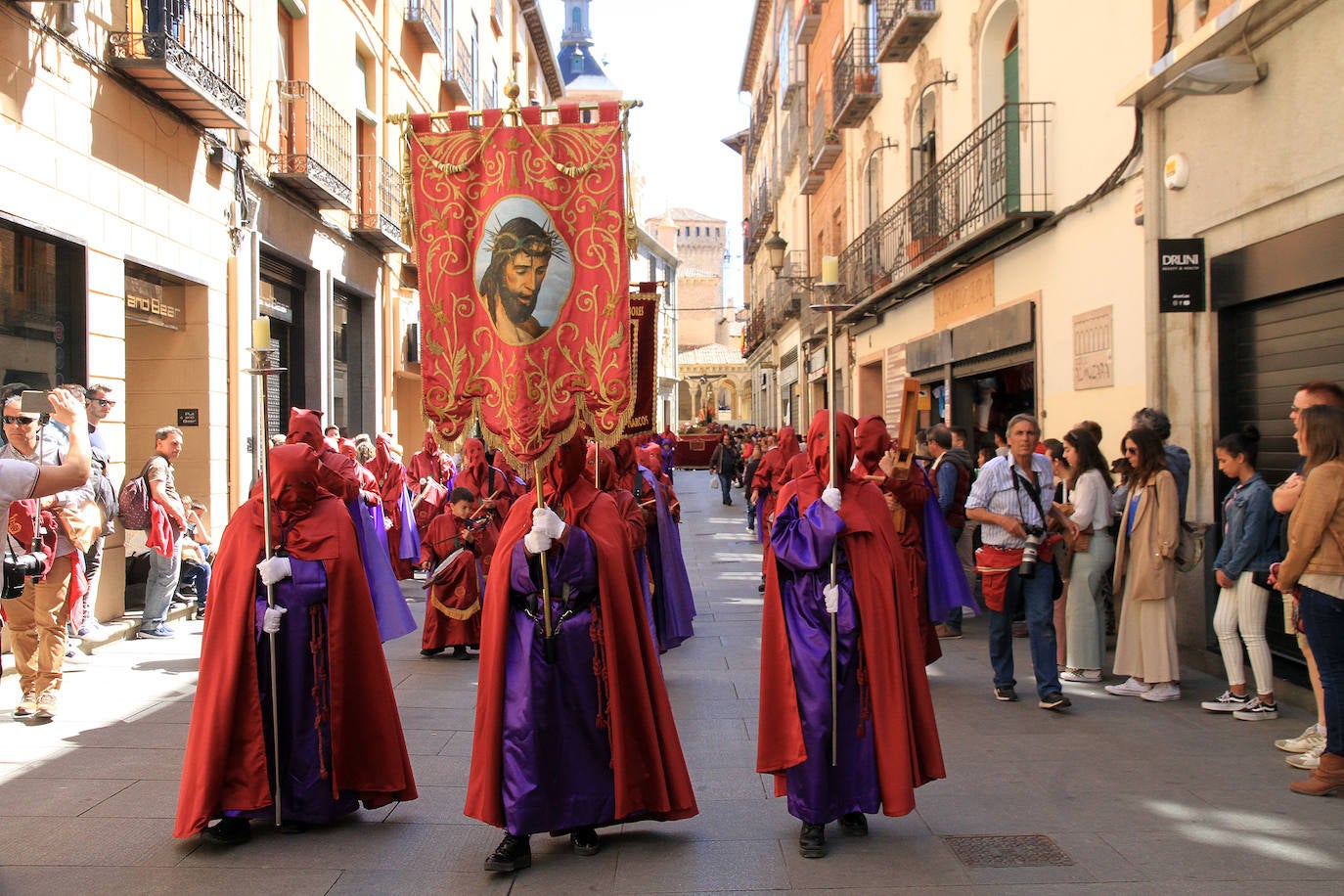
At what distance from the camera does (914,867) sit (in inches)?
173

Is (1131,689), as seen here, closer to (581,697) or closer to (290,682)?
(581,697)

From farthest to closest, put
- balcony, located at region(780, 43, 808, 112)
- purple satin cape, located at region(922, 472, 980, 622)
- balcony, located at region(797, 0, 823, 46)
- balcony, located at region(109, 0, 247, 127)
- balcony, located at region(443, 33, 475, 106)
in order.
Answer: balcony, located at region(780, 43, 808, 112)
balcony, located at region(797, 0, 823, 46)
balcony, located at region(443, 33, 475, 106)
balcony, located at region(109, 0, 247, 127)
purple satin cape, located at region(922, 472, 980, 622)

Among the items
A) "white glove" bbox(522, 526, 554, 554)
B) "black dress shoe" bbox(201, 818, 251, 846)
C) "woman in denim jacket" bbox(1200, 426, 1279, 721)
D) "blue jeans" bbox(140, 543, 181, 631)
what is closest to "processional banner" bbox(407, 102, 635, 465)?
"white glove" bbox(522, 526, 554, 554)

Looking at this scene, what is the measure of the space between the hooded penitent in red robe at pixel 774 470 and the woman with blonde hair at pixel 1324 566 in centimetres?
395

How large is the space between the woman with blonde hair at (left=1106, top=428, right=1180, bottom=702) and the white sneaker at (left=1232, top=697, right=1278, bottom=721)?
53 centimetres

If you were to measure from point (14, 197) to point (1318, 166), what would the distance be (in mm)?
8725

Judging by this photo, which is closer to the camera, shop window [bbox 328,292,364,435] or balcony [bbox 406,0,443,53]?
shop window [bbox 328,292,364,435]

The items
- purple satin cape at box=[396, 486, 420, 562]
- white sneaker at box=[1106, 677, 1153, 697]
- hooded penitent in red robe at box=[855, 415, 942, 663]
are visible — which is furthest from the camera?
purple satin cape at box=[396, 486, 420, 562]

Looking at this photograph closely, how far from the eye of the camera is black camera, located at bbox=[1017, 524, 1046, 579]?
22.7ft

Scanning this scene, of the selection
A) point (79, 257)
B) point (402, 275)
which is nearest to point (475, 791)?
point (79, 257)

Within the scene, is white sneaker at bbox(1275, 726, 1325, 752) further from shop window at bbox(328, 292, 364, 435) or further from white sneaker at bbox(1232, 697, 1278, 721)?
shop window at bbox(328, 292, 364, 435)

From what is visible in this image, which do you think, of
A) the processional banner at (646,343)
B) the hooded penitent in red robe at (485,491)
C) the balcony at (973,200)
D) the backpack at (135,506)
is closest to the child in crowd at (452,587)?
the hooded penitent in red robe at (485,491)

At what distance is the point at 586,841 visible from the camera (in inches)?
180

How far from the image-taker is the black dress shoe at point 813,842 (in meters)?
4.48
